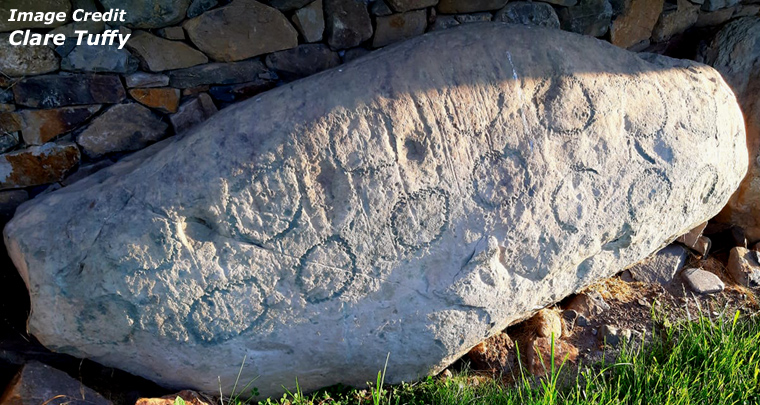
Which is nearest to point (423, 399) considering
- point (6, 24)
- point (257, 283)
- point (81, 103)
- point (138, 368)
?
point (257, 283)

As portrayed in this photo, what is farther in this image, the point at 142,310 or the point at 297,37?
the point at 297,37

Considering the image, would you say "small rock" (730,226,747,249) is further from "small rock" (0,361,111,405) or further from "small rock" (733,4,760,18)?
"small rock" (0,361,111,405)

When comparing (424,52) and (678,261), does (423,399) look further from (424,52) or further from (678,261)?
(678,261)

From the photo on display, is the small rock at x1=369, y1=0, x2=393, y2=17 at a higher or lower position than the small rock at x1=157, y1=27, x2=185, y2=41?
lower

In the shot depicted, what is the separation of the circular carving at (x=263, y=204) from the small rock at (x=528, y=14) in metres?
1.32

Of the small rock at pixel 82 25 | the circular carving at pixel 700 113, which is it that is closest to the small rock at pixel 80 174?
the small rock at pixel 82 25

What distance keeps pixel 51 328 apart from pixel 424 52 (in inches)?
65.7

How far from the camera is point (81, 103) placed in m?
2.47

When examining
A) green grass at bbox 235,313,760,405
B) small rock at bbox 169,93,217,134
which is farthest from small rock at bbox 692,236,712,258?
small rock at bbox 169,93,217,134

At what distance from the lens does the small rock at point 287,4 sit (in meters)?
2.57

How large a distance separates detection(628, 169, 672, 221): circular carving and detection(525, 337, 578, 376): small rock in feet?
2.08

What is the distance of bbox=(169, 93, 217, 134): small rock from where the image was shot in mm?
2625

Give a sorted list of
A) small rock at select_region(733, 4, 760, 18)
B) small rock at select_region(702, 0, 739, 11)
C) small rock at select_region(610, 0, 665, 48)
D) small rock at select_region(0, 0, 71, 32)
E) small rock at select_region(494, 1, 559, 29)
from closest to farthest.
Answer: small rock at select_region(0, 0, 71, 32) → small rock at select_region(494, 1, 559, 29) → small rock at select_region(610, 0, 665, 48) → small rock at select_region(702, 0, 739, 11) → small rock at select_region(733, 4, 760, 18)

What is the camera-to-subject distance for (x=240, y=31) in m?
2.55
